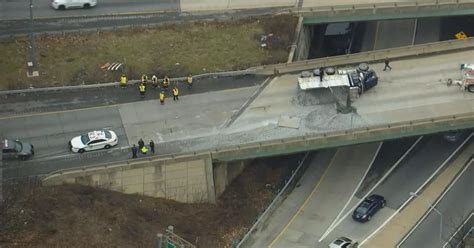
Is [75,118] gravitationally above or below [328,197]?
above

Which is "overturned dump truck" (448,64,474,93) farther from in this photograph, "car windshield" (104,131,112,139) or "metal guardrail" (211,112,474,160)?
"car windshield" (104,131,112,139)

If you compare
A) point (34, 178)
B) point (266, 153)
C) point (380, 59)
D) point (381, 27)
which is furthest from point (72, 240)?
point (381, 27)

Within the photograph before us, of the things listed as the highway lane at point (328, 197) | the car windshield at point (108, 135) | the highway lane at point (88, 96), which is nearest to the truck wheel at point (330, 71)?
the highway lane at point (88, 96)

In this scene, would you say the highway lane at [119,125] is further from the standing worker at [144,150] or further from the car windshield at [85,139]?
the standing worker at [144,150]

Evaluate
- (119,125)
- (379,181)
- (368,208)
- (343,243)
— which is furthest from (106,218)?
(379,181)

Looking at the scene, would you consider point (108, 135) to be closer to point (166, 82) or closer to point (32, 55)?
point (166, 82)
